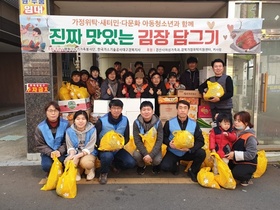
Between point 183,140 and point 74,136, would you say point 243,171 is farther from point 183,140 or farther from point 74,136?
point 74,136

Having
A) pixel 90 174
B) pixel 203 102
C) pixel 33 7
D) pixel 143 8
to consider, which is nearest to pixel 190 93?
pixel 203 102

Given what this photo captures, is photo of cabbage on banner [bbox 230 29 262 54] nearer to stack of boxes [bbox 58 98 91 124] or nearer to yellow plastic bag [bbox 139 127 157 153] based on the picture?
yellow plastic bag [bbox 139 127 157 153]

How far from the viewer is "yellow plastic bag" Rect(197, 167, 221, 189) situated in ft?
11.8

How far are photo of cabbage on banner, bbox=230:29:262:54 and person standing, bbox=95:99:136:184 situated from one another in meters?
2.49

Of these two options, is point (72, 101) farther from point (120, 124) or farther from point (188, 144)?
point (188, 144)

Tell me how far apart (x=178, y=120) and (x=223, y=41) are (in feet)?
5.97

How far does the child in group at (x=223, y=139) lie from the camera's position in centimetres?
376

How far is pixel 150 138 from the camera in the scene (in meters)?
3.90

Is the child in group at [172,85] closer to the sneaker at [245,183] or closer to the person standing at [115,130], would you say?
the person standing at [115,130]

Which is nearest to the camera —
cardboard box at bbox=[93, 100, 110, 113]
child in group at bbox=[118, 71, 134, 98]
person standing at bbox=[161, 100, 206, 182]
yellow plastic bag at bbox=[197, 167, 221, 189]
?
yellow plastic bag at bbox=[197, 167, 221, 189]

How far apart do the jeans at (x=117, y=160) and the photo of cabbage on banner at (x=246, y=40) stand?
2797 mm

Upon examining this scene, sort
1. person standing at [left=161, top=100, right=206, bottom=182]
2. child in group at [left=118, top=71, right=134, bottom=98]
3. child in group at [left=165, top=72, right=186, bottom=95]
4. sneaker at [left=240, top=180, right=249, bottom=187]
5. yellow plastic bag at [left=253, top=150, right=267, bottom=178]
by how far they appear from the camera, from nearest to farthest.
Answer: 1. sneaker at [left=240, top=180, right=249, bottom=187]
2. person standing at [left=161, top=100, right=206, bottom=182]
3. yellow plastic bag at [left=253, top=150, right=267, bottom=178]
4. child in group at [left=118, top=71, right=134, bottom=98]
5. child in group at [left=165, top=72, right=186, bottom=95]

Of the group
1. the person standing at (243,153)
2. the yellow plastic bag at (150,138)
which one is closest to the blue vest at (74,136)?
the yellow plastic bag at (150,138)

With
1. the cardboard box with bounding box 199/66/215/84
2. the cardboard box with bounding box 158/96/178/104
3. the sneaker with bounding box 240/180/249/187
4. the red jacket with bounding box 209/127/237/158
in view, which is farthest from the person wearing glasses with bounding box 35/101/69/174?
the cardboard box with bounding box 199/66/215/84
